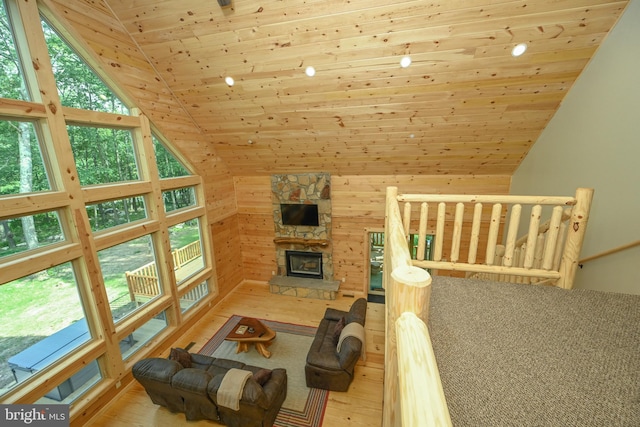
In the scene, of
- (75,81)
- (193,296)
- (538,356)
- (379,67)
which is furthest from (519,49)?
(193,296)

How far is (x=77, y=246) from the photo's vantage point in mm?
2838

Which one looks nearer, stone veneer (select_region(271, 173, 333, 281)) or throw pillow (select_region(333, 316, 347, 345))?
throw pillow (select_region(333, 316, 347, 345))

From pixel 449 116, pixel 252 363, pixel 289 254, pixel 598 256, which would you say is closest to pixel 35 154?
pixel 252 363

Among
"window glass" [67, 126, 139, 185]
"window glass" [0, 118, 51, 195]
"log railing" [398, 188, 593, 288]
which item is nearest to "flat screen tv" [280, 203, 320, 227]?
"window glass" [67, 126, 139, 185]

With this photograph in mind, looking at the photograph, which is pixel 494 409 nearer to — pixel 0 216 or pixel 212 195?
pixel 0 216

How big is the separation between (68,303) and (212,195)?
9.36ft

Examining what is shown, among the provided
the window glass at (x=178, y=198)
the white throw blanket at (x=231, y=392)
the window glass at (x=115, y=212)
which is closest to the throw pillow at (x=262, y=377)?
the white throw blanket at (x=231, y=392)

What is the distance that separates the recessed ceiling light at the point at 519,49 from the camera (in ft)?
8.66

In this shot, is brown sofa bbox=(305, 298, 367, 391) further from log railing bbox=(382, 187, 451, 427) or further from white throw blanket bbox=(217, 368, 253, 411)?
log railing bbox=(382, 187, 451, 427)

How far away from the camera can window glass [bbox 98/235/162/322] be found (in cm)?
334

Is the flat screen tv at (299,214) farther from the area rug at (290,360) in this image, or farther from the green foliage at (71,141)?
the green foliage at (71,141)

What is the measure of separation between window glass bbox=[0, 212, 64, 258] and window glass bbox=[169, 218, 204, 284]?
1622 mm

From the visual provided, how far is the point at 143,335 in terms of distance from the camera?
391cm

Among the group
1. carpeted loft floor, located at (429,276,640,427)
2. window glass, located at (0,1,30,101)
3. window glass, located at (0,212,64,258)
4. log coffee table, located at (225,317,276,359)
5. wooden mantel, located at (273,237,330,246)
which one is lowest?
log coffee table, located at (225,317,276,359)
